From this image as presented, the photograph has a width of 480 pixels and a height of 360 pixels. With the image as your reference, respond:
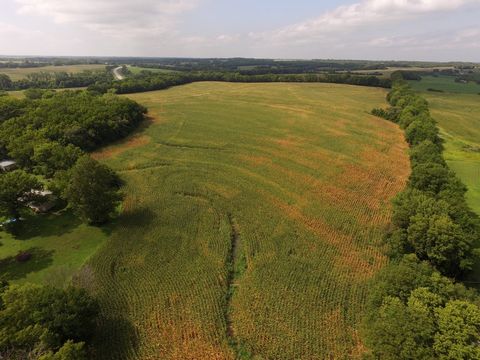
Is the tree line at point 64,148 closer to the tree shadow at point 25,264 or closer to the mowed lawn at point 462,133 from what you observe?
the tree shadow at point 25,264

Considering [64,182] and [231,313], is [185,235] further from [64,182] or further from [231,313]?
[64,182]

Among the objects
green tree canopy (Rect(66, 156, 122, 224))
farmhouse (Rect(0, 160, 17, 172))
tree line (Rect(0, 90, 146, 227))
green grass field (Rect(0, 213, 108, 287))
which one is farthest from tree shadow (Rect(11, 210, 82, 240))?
farmhouse (Rect(0, 160, 17, 172))

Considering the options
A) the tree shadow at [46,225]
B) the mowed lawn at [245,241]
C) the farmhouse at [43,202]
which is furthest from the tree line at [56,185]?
the mowed lawn at [245,241]

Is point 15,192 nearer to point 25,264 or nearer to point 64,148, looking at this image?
point 25,264

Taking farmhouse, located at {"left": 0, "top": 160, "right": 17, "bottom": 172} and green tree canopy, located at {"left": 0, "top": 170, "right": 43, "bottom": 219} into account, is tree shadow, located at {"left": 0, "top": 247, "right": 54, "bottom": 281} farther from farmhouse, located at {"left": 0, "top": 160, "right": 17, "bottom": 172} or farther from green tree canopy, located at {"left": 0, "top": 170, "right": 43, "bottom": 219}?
farmhouse, located at {"left": 0, "top": 160, "right": 17, "bottom": 172}

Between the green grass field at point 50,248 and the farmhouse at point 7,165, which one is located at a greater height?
the farmhouse at point 7,165

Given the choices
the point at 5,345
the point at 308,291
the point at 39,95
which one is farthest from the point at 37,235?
the point at 39,95
